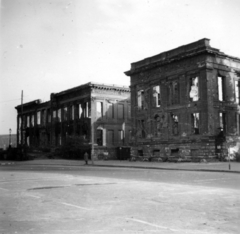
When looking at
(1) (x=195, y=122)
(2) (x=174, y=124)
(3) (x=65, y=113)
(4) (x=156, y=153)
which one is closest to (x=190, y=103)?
(1) (x=195, y=122)

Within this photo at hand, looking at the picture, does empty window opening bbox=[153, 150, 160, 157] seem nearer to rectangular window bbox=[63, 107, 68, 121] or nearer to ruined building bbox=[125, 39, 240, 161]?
ruined building bbox=[125, 39, 240, 161]

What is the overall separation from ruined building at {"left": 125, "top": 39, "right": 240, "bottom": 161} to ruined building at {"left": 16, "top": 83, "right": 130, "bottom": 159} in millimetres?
10659

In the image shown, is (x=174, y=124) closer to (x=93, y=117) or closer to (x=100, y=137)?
(x=93, y=117)

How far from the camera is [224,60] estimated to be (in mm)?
39250

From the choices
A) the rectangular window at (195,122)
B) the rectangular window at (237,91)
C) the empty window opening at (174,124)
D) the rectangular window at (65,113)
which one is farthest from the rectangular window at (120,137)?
the rectangular window at (237,91)

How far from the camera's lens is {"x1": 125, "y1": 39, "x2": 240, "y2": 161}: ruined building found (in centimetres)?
3750

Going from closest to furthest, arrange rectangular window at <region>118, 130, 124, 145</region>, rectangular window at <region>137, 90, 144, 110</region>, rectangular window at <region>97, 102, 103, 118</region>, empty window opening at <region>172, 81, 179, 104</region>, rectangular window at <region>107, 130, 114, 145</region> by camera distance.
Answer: empty window opening at <region>172, 81, 179, 104</region>, rectangular window at <region>137, 90, 144, 110</region>, rectangular window at <region>97, 102, 103, 118</region>, rectangular window at <region>107, 130, 114, 145</region>, rectangular window at <region>118, 130, 124, 145</region>

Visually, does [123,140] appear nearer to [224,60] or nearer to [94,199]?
[224,60]

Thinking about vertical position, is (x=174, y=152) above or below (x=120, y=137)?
below

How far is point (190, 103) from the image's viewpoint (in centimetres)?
3912

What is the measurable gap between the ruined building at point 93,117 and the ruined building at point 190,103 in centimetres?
1066

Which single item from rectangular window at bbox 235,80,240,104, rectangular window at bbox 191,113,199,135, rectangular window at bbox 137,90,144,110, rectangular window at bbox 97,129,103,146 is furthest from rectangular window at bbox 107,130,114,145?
rectangular window at bbox 235,80,240,104

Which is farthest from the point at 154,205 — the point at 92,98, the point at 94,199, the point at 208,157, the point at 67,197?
the point at 92,98

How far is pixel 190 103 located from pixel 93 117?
19432mm
